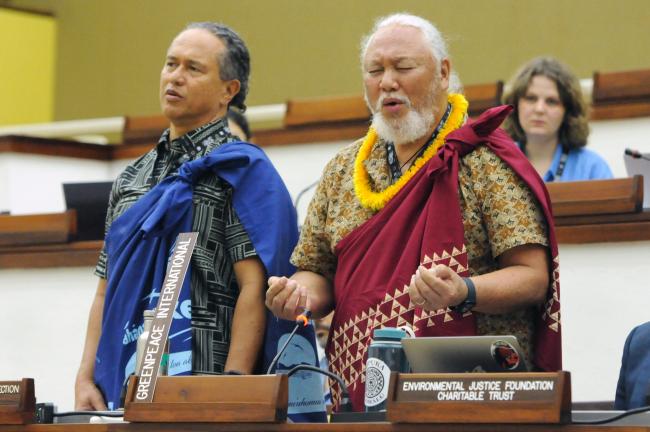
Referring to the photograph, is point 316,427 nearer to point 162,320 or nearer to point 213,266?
point 162,320

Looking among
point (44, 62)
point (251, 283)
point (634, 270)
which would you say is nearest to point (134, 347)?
point (251, 283)

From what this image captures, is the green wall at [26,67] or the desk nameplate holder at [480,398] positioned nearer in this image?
the desk nameplate holder at [480,398]

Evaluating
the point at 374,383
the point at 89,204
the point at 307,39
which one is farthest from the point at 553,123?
the point at 307,39

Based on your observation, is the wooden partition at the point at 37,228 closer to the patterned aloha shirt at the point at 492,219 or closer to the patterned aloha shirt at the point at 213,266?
the patterned aloha shirt at the point at 213,266

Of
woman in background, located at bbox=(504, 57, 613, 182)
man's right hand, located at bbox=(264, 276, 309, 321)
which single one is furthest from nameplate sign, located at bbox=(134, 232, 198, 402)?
woman in background, located at bbox=(504, 57, 613, 182)

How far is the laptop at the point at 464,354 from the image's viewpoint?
1.87m

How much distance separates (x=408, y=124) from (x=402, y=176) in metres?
0.10

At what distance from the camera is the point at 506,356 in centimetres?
188

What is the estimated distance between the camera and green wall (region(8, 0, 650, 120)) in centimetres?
645

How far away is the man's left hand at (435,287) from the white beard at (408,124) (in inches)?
16.3

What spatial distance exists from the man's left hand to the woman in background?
203 cm

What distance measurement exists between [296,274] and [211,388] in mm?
679

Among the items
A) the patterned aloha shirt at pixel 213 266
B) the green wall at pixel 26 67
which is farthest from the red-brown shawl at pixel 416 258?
the green wall at pixel 26 67

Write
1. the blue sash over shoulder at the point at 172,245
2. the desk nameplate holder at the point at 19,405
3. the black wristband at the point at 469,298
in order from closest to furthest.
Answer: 1. the desk nameplate holder at the point at 19,405
2. the black wristband at the point at 469,298
3. the blue sash over shoulder at the point at 172,245
